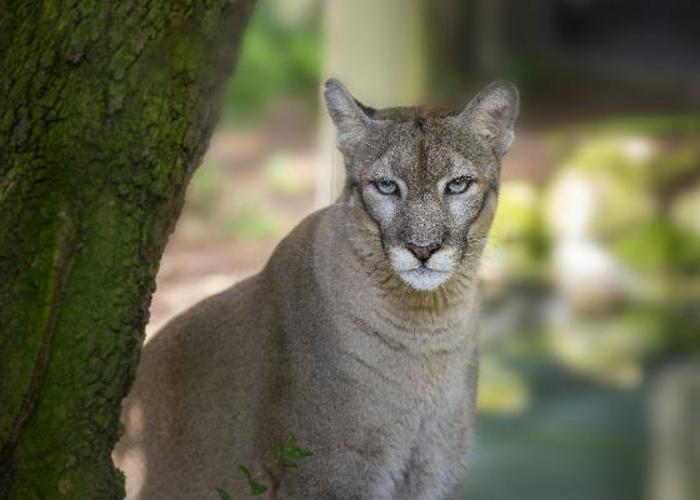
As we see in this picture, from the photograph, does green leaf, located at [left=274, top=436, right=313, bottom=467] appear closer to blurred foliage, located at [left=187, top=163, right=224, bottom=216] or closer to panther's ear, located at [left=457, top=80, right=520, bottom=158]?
panther's ear, located at [left=457, top=80, right=520, bottom=158]

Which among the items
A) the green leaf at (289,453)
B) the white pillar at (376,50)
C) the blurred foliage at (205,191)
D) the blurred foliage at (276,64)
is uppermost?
the blurred foliage at (276,64)

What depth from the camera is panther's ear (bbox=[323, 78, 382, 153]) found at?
5.84m

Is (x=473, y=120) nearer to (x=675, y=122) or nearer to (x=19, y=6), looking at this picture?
(x=19, y=6)

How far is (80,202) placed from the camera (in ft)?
16.5

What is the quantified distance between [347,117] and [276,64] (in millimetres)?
15019

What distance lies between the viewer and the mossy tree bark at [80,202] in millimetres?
4973

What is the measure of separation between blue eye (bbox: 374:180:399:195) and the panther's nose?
0.85 feet

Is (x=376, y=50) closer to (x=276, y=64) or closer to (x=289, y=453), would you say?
(x=276, y=64)

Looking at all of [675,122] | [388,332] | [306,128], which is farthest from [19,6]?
[306,128]

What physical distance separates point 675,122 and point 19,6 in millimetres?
13419

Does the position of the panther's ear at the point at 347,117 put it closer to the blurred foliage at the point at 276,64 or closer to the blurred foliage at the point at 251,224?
the blurred foliage at the point at 251,224

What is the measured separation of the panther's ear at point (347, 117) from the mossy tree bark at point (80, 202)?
775 millimetres

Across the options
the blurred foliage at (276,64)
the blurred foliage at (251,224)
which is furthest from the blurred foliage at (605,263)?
the blurred foliage at (276,64)

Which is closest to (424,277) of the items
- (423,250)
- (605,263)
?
(423,250)
